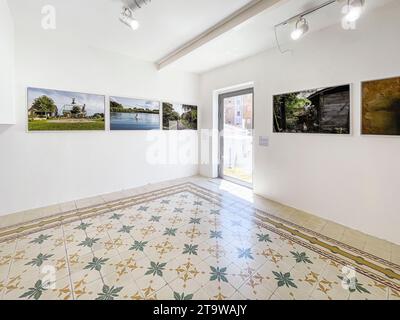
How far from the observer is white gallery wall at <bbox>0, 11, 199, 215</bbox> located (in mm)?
3059

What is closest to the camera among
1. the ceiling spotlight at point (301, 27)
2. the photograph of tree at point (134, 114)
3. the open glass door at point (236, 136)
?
the ceiling spotlight at point (301, 27)

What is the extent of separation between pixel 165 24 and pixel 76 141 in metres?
2.39

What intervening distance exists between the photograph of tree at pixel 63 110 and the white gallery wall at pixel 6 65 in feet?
1.05

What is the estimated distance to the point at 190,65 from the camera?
4.47m

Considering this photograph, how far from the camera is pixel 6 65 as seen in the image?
252 centimetres

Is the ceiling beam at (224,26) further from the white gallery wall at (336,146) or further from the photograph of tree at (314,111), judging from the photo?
the photograph of tree at (314,111)

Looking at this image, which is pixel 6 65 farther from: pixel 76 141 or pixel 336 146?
pixel 336 146

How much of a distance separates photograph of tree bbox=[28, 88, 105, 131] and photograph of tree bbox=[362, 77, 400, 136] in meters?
4.02

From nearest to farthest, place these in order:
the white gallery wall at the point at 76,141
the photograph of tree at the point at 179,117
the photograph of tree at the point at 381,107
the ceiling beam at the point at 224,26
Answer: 1. the photograph of tree at the point at 381,107
2. the ceiling beam at the point at 224,26
3. the white gallery wall at the point at 76,141
4. the photograph of tree at the point at 179,117

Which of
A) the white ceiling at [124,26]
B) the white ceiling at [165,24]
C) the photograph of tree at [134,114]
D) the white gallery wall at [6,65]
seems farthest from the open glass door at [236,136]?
the white gallery wall at [6,65]

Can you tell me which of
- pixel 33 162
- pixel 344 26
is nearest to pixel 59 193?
pixel 33 162

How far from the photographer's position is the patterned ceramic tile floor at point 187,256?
171 cm

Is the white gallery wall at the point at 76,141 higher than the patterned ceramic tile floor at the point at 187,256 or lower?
higher

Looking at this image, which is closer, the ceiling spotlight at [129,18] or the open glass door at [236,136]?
the ceiling spotlight at [129,18]
